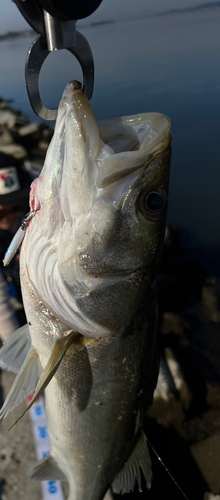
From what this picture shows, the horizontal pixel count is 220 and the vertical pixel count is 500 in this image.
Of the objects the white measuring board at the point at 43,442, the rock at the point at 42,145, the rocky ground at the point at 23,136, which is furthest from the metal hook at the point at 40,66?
the rock at the point at 42,145

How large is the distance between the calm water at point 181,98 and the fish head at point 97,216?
3343mm

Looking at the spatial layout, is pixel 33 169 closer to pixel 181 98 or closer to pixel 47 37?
pixel 181 98

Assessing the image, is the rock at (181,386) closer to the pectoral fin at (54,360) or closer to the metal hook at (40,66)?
the pectoral fin at (54,360)

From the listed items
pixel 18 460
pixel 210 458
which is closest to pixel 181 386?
pixel 210 458

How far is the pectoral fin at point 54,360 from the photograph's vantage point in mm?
929

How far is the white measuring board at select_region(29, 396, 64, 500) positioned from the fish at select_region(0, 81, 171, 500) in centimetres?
93

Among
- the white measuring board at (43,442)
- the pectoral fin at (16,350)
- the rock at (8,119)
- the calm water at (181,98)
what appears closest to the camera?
the pectoral fin at (16,350)

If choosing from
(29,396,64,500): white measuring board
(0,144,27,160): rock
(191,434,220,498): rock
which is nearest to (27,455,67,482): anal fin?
(29,396,64,500): white measuring board

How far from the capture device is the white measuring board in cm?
204

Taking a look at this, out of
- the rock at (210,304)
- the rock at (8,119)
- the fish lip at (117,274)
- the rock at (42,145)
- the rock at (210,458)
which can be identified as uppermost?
the fish lip at (117,274)

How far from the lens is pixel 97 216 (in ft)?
2.93

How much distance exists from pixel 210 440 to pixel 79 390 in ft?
8.12

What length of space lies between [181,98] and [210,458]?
495cm

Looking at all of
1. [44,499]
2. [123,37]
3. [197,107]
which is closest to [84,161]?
[44,499]
